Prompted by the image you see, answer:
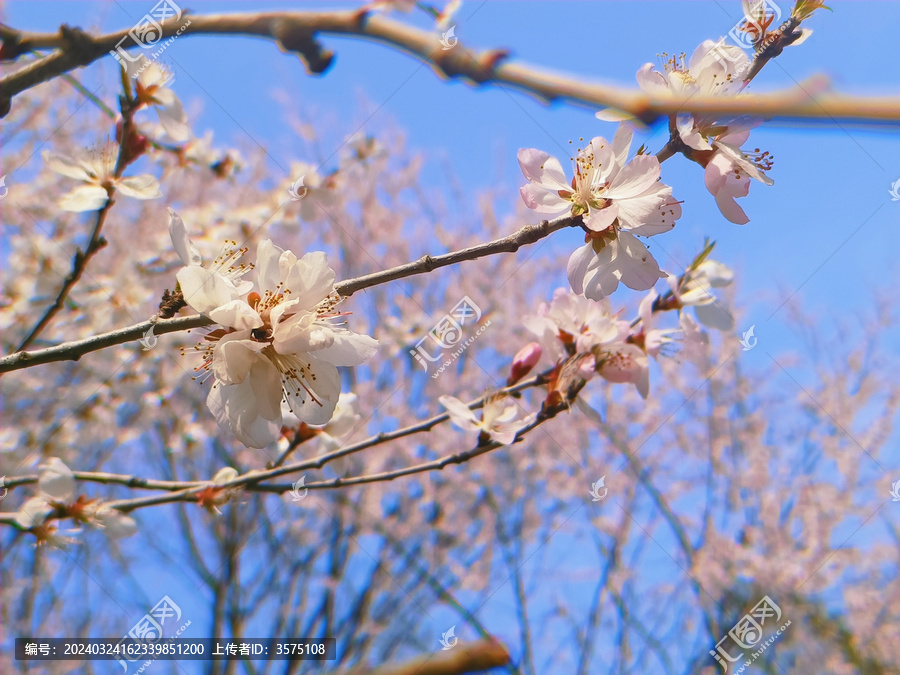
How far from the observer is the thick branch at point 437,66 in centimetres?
20

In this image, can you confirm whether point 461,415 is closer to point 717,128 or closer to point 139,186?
point 717,128

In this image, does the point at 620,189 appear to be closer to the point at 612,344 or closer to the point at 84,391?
the point at 612,344

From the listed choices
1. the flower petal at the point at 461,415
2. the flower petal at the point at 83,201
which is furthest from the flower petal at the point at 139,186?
the flower petal at the point at 461,415

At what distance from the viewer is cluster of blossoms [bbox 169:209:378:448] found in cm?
88

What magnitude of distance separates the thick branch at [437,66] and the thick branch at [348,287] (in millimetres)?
297

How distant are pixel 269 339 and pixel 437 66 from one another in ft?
1.77

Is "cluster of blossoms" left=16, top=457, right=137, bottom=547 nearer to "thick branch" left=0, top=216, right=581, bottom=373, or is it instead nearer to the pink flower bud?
"thick branch" left=0, top=216, right=581, bottom=373

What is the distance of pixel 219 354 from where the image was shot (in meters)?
0.88

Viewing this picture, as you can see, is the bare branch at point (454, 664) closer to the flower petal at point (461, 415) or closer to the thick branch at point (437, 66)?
the thick branch at point (437, 66)

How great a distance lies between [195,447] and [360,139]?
1676 millimetres

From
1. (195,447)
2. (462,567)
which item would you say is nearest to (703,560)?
(462,567)

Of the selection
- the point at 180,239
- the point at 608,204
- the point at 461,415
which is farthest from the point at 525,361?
the point at 180,239

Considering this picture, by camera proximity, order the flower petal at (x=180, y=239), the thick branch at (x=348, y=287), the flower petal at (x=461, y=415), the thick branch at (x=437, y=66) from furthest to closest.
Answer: the flower petal at (x=461, y=415) < the flower petal at (x=180, y=239) < the thick branch at (x=348, y=287) < the thick branch at (x=437, y=66)

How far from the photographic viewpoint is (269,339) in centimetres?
91
